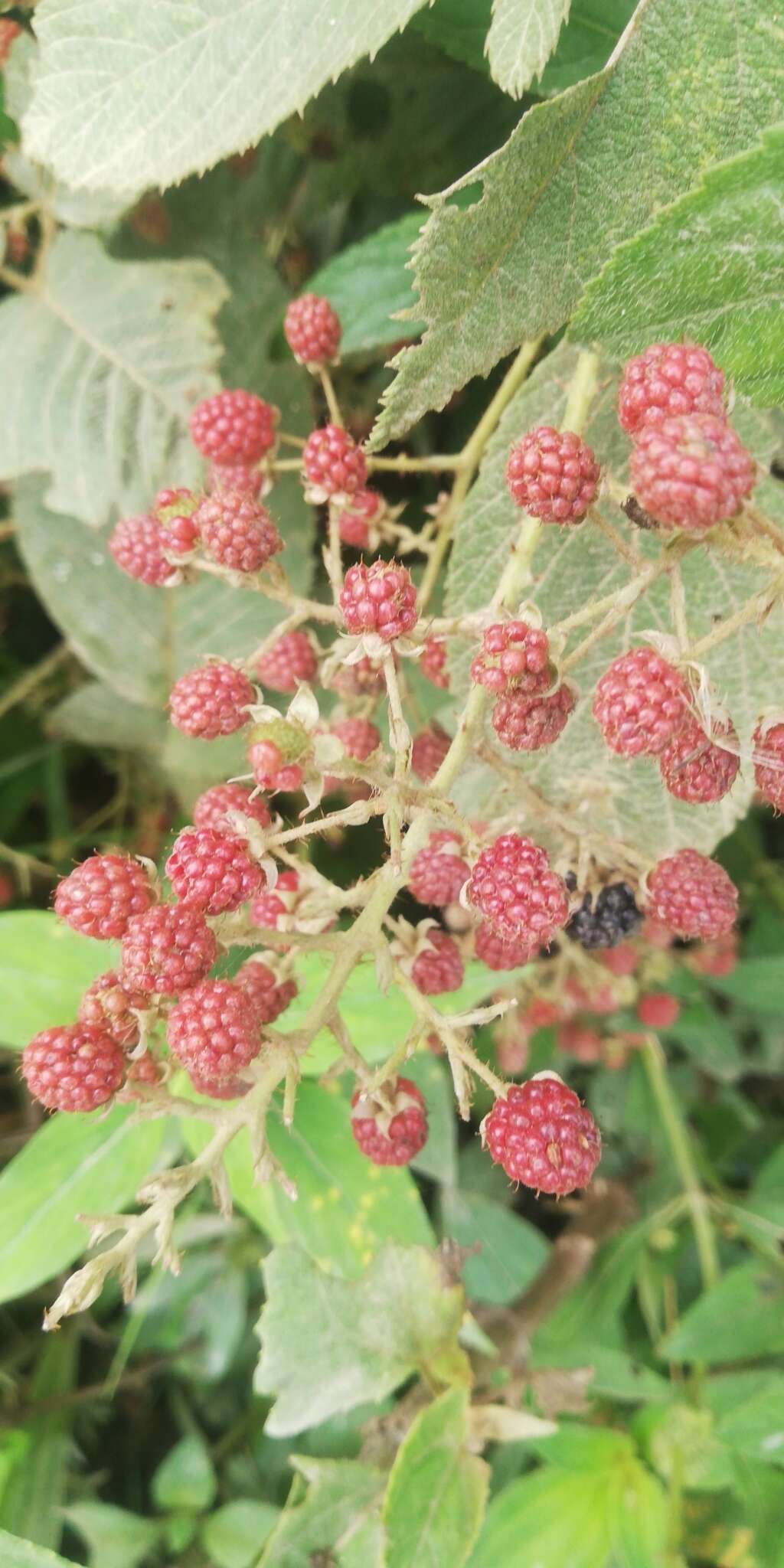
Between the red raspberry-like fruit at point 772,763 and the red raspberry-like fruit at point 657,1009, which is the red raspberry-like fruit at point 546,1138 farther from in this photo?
the red raspberry-like fruit at point 657,1009

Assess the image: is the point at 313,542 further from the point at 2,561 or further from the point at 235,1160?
the point at 235,1160

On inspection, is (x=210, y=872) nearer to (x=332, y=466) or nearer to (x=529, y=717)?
(x=529, y=717)

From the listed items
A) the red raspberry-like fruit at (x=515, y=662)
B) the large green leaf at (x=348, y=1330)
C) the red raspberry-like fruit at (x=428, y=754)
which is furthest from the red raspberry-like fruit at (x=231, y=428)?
the large green leaf at (x=348, y=1330)

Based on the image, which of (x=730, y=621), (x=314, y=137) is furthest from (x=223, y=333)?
(x=730, y=621)

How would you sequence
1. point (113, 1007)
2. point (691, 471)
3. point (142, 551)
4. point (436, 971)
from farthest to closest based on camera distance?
1. point (142, 551)
2. point (436, 971)
3. point (113, 1007)
4. point (691, 471)

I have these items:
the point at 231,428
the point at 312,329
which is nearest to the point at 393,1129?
the point at 231,428
